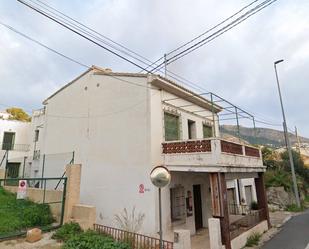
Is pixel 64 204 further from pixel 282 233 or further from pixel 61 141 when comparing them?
pixel 282 233

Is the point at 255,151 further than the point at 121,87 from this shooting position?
Yes

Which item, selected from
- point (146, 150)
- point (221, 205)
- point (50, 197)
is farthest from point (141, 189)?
point (50, 197)

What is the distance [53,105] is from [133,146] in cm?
850

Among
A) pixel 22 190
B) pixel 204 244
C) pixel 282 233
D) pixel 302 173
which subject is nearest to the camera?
pixel 22 190

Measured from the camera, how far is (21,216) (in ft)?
30.6

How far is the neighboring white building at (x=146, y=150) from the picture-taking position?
9398mm

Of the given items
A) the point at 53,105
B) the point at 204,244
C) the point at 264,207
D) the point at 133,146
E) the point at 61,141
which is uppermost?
the point at 53,105

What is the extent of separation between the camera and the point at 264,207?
491 inches

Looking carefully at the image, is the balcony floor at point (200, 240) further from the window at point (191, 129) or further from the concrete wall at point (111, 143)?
the window at point (191, 129)

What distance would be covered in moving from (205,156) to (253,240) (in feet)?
13.9

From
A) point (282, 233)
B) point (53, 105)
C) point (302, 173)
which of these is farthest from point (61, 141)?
point (302, 173)

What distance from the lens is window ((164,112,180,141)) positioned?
36.5 feet

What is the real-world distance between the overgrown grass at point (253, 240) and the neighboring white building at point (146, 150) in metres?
2.24

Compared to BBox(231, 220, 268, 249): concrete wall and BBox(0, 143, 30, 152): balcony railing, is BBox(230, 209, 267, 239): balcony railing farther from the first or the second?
BBox(0, 143, 30, 152): balcony railing
